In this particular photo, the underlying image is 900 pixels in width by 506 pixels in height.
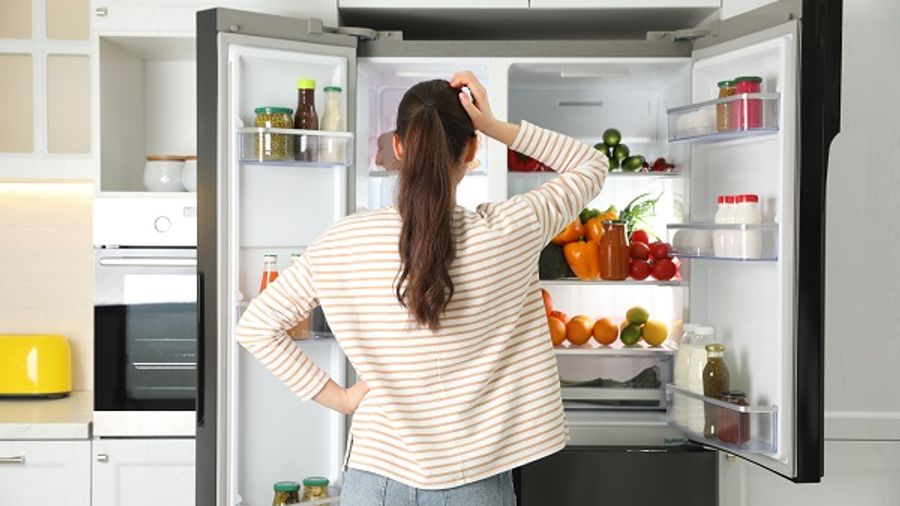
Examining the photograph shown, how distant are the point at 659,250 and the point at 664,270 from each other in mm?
63

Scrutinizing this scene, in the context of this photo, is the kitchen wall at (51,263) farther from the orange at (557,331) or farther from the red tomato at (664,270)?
the red tomato at (664,270)

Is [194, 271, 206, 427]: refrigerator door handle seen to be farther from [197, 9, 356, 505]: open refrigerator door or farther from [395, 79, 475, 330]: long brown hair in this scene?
[395, 79, 475, 330]: long brown hair

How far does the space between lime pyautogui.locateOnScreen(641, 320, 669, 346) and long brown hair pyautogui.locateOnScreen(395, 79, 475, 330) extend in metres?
1.54

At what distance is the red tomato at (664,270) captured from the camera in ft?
10.4

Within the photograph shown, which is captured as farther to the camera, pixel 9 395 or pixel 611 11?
pixel 9 395

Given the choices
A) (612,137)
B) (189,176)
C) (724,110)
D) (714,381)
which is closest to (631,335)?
(714,381)

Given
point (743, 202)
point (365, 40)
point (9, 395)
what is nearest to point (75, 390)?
point (9, 395)

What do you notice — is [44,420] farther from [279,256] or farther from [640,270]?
[640,270]

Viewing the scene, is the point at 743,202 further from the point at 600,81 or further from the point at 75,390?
the point at 75,390

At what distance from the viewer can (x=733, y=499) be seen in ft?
9.91

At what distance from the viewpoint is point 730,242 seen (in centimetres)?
268

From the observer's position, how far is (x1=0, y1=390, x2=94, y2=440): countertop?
3215 mm

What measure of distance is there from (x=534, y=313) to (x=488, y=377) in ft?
0.49

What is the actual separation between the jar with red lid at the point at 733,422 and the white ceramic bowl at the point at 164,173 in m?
1.66
